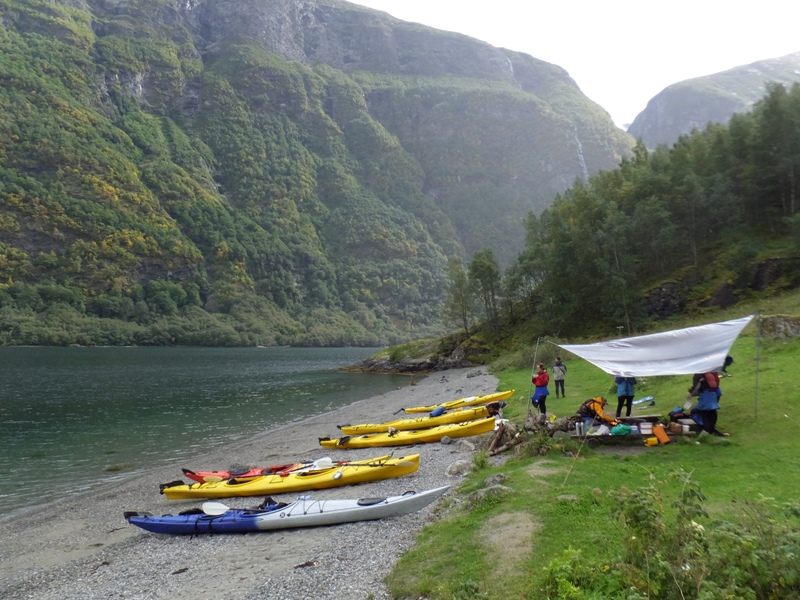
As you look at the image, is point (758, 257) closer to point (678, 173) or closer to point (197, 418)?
point (678, 173)

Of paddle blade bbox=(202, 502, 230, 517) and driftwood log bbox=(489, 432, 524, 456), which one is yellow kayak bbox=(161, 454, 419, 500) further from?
paddle blade bbox=(202, 502, 230, 517)

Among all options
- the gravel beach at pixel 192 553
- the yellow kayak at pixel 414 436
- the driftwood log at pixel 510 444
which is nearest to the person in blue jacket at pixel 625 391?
the driftwood log at pixel 510 444

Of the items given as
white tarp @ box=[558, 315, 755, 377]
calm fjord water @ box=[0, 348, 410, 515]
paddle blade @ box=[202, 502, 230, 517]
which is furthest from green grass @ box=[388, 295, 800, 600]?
calm fjord water @ box=[0, 348, 410, 515]

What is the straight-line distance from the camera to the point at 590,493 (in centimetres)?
962

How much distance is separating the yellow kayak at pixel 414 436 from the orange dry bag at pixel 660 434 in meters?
8.82

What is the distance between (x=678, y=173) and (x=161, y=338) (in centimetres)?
13167

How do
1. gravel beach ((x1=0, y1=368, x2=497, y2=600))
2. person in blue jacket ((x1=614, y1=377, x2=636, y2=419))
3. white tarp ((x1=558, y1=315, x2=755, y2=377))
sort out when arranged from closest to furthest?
gravel beach ((x1=0, y1=368, x2=497, y2=600)), white tarp ((x1=558, y1=315, x2=755, y2=377)), person in blue jacket ((x1=614, y1=377, x2=636, y2=419))

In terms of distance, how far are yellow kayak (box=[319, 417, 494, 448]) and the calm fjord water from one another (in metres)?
6.51

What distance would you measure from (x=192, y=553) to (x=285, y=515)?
239 centimetres

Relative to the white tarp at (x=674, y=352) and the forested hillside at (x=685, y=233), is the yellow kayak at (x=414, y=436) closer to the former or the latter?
the white tarp at (x=674, y=352)

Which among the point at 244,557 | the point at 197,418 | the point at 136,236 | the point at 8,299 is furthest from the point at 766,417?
the point at 136,236

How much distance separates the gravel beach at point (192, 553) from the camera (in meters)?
9.44

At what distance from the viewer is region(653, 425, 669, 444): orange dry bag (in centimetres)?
1298

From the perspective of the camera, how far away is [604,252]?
151 ft
